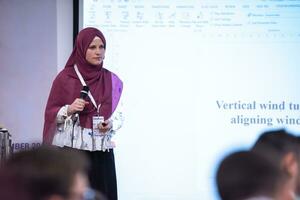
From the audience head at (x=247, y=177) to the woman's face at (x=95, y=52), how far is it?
2.41 metres

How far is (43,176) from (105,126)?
2516 millimetres

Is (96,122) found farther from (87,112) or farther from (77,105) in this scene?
(77,105)

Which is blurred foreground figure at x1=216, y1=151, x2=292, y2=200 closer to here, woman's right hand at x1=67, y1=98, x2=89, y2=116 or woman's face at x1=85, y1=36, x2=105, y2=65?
woman's right hand at x1=67, y1=98, x2=89, y2=116

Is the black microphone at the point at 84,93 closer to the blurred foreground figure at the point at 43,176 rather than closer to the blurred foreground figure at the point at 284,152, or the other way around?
the blurred foreground figure at the point at 284,152

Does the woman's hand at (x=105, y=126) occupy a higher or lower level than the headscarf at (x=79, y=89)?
lower

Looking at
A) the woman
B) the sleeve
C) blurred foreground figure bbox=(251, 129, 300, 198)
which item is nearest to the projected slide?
the woman

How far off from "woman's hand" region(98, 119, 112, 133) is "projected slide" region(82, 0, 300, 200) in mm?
663

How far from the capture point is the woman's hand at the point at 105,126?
12.8 feet

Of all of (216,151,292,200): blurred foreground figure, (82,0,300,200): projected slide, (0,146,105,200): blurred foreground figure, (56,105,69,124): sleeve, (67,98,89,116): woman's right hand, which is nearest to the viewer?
(0,146,105,200): blurred foreground figure

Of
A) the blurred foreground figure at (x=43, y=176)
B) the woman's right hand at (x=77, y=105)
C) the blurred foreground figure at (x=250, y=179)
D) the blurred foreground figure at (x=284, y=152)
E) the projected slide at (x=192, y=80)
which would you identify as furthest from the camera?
the projected slide at (x=192, y=80)

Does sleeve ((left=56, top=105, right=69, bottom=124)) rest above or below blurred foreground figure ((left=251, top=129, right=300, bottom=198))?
below

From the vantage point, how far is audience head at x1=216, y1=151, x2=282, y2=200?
5.14 feet

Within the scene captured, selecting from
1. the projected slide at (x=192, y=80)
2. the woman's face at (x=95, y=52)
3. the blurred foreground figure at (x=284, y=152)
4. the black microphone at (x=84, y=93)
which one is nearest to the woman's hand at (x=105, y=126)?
the black microphone at (x=84, y=93)

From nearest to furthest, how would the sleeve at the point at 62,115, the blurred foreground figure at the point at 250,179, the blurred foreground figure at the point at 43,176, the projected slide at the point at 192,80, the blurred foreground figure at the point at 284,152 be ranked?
the blurred foreground figure at the point at 43,176
the blurred foreground figure at the point at 250,179
the blurred foreground figure at the point at 284,152
the sleeve at the point at 62,115
the projected slide at the point at 192,80
